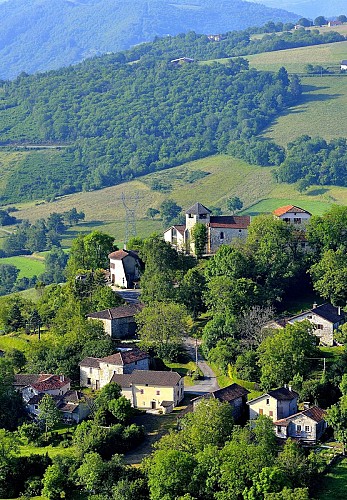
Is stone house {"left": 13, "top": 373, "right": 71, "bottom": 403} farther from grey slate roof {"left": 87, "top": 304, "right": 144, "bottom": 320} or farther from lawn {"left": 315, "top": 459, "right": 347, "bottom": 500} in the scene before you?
lawn {"left": 315, "top": 459, "right": 347, "bottom": 500}

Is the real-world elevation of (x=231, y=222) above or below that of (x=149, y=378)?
above

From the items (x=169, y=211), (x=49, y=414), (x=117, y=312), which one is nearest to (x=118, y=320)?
(x=117, y=312)

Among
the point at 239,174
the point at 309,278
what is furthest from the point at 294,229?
the point at 239,174

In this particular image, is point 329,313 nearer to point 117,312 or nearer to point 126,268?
point 117,312

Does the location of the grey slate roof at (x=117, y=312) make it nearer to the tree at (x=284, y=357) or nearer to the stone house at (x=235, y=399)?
the tree at (x=284, y=357)

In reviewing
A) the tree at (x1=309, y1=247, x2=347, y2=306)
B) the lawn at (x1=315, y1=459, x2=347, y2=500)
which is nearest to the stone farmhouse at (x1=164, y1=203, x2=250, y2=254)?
the tree at (x1=309, y1=247, x2=347, y2=306)

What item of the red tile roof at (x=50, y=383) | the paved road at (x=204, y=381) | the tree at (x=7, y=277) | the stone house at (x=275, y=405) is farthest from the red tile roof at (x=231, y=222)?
the tree at (x=7, y=277)
